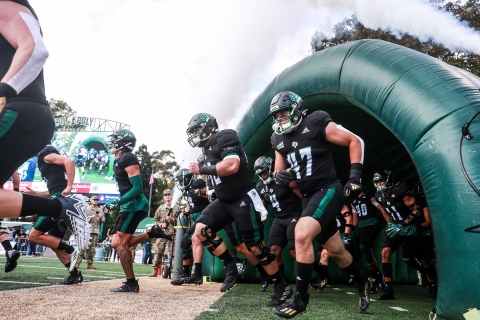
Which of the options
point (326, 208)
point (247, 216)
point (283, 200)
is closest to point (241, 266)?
point (283, 200)

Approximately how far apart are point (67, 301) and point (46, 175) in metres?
2.45

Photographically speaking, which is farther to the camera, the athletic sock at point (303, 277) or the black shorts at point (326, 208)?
the black shorts at point (326, 208)

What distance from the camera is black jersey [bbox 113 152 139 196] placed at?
5812 millimetres

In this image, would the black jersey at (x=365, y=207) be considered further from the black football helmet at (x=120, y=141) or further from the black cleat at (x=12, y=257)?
the black cleat at (x=12, y=257)

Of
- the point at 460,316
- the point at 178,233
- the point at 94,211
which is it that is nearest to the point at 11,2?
the point at 460,316

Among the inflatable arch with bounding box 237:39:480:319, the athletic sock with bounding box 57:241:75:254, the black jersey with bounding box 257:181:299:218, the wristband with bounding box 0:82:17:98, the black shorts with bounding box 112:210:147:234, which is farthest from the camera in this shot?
the black jersey with bounding box 257:181:299:218

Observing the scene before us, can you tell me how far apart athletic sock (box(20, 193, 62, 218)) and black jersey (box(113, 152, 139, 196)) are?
229cm

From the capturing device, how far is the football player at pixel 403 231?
6.51 m

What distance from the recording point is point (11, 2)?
276 centimetres

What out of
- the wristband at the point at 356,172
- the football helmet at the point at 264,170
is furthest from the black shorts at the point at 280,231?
the wristband at the point at 356,172

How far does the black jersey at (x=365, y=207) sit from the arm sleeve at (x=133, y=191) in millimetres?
4494

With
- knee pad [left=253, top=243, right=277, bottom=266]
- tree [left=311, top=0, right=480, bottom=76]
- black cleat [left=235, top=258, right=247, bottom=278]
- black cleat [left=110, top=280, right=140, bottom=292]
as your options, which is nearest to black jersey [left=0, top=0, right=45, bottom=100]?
knee pad [left=253, top=243, right=277, bottom=266]

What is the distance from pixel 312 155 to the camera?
4.27 meters

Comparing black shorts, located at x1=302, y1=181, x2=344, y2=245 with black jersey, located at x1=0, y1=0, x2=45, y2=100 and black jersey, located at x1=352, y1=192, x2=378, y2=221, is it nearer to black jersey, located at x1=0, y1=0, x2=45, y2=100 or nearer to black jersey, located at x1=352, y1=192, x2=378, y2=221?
black jersey, located at x1=0, y1=0, x2=45, y2=100
